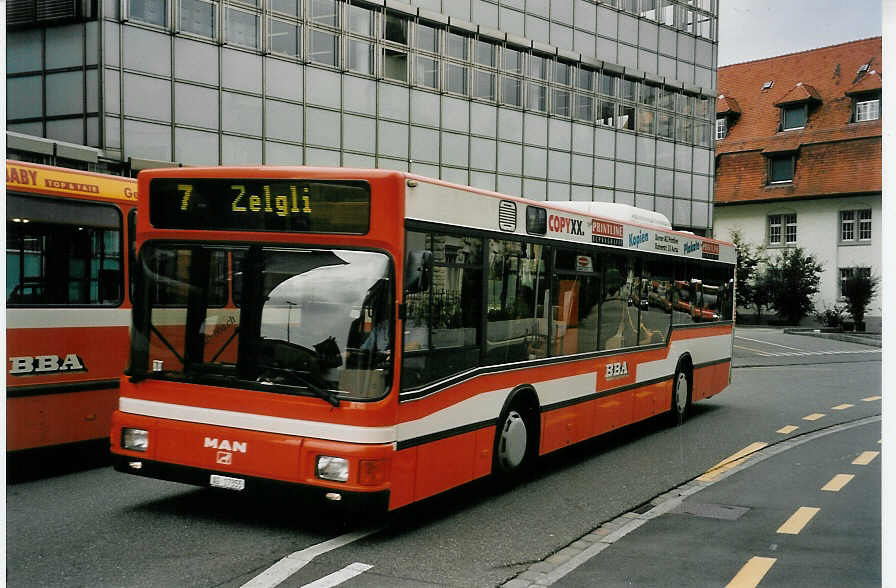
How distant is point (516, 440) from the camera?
8.84 m

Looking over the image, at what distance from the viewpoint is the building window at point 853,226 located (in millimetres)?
42325

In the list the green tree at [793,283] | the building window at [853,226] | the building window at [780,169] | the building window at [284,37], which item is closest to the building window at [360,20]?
the building window at [284,37]

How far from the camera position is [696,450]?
38.8ft

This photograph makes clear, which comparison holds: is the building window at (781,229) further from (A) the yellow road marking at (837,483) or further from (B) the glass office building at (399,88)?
(A) the yellow road marking at (837,483)

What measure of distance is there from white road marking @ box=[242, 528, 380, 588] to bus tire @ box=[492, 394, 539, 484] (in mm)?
1646

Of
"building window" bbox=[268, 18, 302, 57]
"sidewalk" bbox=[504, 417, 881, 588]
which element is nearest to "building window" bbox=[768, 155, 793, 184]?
"building window" bbox=[268, 18, 302, 57]

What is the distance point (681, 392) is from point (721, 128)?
92.9 ft

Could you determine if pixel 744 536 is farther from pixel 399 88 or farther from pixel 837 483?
pixel 399 88

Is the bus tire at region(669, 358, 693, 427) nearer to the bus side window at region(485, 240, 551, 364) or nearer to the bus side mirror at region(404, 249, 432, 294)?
the bus side window at region(485, 240, 551, 364)

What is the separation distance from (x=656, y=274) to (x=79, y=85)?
13.4 m

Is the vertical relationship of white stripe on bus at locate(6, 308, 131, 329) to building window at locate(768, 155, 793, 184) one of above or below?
below

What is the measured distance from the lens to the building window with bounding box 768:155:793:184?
43375mm

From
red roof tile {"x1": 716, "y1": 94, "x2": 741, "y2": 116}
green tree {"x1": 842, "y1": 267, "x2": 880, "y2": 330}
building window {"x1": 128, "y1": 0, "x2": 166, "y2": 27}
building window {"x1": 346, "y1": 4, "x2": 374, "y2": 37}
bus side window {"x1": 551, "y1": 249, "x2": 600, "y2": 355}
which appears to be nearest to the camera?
bus side window {"x1": 551, "y1": 249, "x2": 600, "y2": 355}

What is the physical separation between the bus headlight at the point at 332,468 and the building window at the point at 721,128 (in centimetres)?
3476
